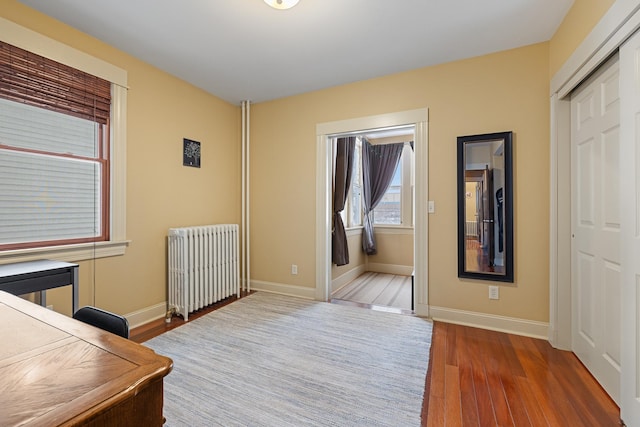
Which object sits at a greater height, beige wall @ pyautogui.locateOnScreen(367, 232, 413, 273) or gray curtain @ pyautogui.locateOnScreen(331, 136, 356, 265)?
gray curtain @ pyautogui.locateOnScreen(331, 136, 356, 265)

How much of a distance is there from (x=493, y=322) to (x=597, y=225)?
1.23 m

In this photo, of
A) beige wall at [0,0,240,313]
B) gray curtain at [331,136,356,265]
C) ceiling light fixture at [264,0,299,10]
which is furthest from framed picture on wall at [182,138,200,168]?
gray curtain at [331,136,356,265]

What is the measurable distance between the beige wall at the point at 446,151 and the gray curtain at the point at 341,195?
0.67 m

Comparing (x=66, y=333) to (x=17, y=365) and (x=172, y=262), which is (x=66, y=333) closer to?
(x=17, y=365)

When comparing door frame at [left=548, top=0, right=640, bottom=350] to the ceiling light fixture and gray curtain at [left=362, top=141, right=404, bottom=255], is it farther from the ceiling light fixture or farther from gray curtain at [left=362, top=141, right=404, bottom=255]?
gray curtain at [left=362, top=141, right=404, bottom=255]

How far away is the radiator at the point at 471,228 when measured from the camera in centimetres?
273

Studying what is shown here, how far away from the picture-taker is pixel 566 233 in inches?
89.2

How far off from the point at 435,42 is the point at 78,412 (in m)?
3.12

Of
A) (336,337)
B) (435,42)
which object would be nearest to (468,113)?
(435,42)

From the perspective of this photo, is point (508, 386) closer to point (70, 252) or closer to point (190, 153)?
point (70, 252)

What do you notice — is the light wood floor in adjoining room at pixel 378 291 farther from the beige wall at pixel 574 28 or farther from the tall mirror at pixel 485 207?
the beige wall at pixel 574 28

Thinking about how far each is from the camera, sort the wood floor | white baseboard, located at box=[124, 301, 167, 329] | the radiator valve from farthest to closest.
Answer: the radiator valve
white baseboard, located at box=[124, 301, 167, 329]
the wood floor

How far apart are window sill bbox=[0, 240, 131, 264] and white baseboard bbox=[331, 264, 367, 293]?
102 inches

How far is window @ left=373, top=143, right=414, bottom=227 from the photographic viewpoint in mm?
5324
